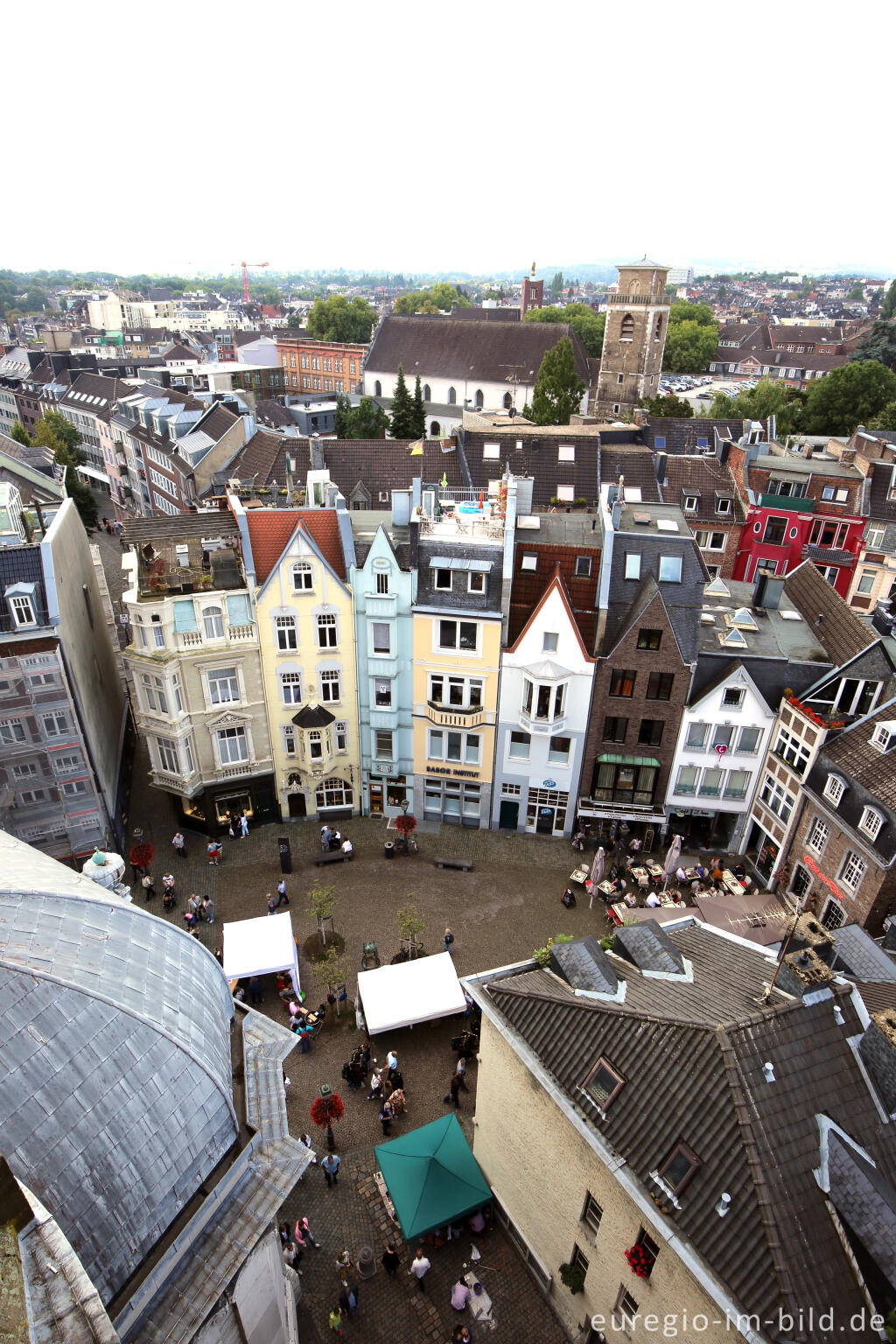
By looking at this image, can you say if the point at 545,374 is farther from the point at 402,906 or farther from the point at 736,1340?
the point at 736,1340

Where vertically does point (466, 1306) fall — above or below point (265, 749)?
below

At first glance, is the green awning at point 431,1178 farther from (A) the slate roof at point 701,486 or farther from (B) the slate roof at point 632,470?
(A) the slate roof at point 701,486

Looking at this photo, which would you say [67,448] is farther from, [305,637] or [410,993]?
[410,993]

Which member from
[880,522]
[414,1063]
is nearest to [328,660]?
[414,1063]

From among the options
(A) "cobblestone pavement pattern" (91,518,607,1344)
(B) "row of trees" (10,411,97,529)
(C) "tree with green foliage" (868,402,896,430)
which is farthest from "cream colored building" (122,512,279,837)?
(C) "tree with green foliage" (868,402,896,430)

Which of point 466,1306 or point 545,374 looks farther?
point 545,374

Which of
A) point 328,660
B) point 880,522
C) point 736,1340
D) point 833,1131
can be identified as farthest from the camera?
point 880,522

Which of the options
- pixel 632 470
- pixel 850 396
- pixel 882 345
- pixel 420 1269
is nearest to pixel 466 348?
pixel 850 396
